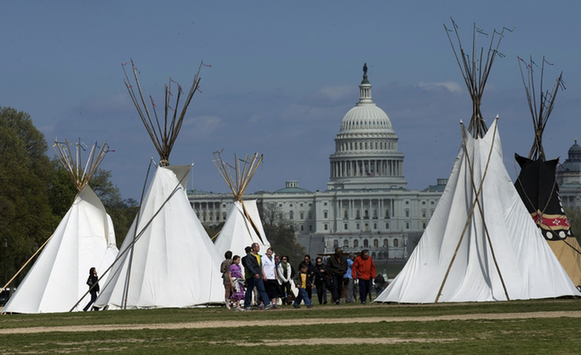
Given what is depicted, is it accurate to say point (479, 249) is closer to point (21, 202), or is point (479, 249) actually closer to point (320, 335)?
point (320, 335)

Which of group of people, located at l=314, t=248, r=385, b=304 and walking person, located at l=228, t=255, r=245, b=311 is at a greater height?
group of people, located at l=314, t=248, r=385, b=304

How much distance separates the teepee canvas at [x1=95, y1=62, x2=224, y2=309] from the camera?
3441 cm

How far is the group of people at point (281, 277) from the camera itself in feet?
99.1

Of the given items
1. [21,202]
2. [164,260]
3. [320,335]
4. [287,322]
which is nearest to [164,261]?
[164,260]

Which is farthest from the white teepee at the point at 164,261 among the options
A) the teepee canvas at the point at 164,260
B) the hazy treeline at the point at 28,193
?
the hazy treeline at the point at 28,193

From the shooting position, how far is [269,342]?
66.7 ft

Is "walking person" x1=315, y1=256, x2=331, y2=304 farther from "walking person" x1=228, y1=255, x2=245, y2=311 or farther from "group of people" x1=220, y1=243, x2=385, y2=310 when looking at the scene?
"walking person" x1=228, y1=255, x2=245, y2=311

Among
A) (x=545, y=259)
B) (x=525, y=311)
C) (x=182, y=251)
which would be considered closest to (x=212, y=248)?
(x=182, y=251)

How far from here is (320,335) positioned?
21.4 m

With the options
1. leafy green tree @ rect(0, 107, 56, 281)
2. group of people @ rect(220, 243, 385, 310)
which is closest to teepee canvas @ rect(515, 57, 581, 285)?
group of people @ rect(220, 243, 385, 310)

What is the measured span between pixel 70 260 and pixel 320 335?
18.6 metres

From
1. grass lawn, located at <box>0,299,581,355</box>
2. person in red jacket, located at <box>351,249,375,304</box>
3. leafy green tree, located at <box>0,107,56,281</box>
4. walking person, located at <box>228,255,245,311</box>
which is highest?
leafy green tree, located at <box>0,107,56,281</box>

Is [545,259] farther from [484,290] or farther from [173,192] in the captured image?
[173,192]

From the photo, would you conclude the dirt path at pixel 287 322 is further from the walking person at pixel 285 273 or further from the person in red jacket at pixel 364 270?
the person in red jacket at pixel 364 270
